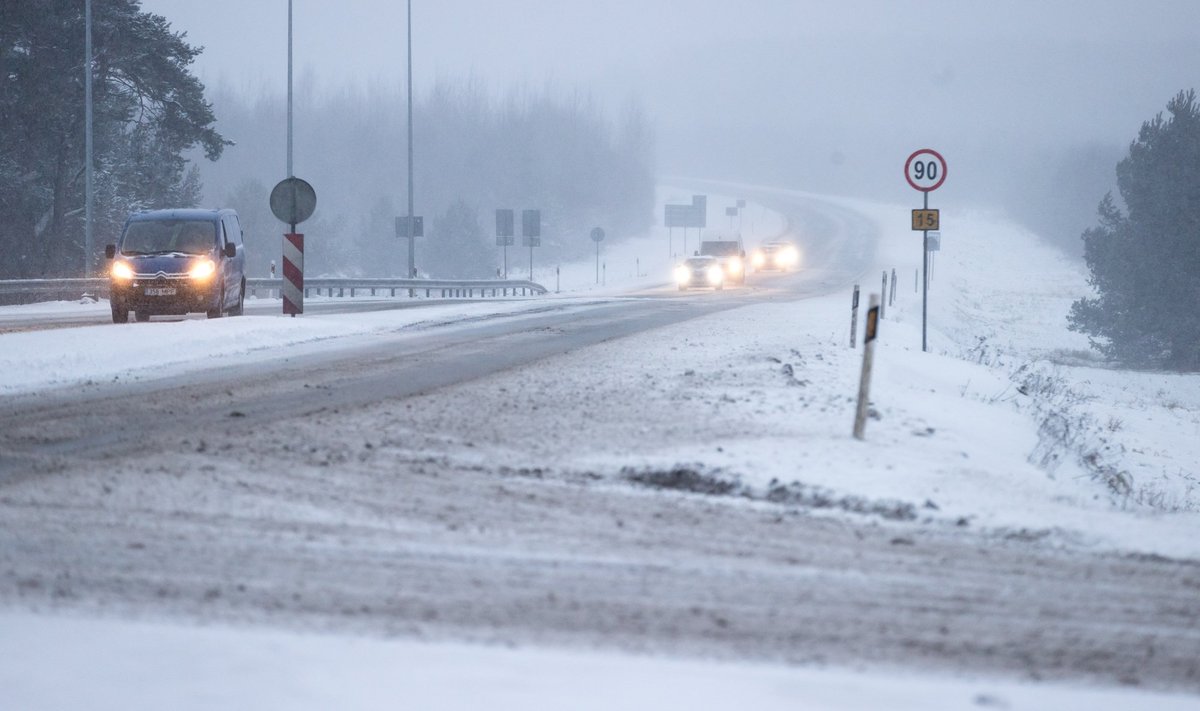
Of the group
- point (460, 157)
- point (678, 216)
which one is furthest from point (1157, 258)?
point (460, 157)

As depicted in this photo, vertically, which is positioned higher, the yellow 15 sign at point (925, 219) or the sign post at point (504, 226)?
the sign post at point (504, 226)

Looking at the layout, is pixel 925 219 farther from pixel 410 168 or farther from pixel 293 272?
pixel 410 168

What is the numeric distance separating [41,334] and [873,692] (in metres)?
14.7

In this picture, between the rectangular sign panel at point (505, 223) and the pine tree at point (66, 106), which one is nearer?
the pine tree at point (66, 106)

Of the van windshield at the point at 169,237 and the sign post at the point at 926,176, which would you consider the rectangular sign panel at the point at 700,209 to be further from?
the sign post at the point at 926,176

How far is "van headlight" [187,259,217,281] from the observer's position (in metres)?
21.9

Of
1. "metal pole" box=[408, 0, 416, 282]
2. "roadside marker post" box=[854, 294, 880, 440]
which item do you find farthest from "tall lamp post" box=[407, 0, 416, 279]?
"roadside marker post" box=[854, 294, 880, 440]

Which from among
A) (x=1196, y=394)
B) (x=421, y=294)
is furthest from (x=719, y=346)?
(x=421, y=294)

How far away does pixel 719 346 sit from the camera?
1805 centimetres

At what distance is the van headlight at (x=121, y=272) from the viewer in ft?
72.0

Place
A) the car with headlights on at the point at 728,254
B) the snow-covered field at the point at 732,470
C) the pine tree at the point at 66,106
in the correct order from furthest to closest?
1. the car with headlights on at the point at 728,254
2. the pine tree at the point at 66,106
3. the snow-covered field at the point at 732,470

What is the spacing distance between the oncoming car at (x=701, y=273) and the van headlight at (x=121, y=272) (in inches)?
1144

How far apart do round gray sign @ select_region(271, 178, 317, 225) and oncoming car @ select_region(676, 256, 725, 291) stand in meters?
27.3

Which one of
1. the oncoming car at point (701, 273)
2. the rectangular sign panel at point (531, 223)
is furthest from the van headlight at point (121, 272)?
the rectangular sign panel at point (531, 223)
